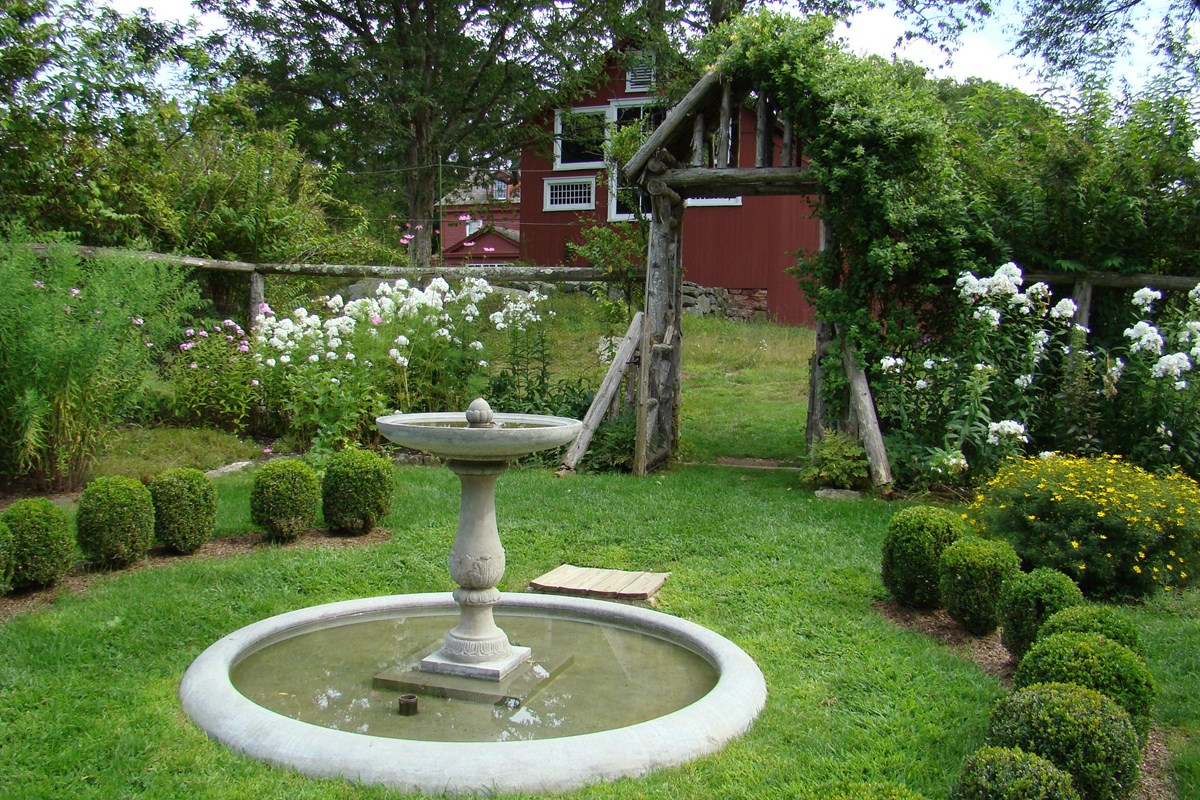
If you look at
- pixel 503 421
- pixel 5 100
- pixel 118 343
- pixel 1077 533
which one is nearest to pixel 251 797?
pixel 503 421

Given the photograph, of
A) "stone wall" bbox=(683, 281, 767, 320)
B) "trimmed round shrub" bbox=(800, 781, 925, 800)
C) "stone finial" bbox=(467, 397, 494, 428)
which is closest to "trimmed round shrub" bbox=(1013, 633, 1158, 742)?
"trimmed round shrub" bbox=(800, 781, 925, 800)

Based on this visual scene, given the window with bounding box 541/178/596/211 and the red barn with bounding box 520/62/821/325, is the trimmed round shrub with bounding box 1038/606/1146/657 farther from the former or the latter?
the window with bounding box 541/178/596/211

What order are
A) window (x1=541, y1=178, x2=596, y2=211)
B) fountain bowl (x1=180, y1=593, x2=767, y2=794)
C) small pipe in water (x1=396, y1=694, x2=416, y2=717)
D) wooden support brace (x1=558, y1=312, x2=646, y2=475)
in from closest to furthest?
1. fountain bowl (x1=180, y1=593, x2=767, y2=794)
2. small pipe in water (x1=396, y1=694, x2=416, y2=717)
3. wooden support brace (x1=558, y1=312, x2=646, y2=475)
4. window (x1=541, y1=178, x2=596, y2=211)

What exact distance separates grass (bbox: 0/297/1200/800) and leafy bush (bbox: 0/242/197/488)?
3.61ft

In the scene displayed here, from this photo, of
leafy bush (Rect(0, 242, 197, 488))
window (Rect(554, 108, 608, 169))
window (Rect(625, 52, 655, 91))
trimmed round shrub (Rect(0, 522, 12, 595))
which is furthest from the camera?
window (Rect(554, 108, 608, 169))

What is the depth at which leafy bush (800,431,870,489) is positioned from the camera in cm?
860

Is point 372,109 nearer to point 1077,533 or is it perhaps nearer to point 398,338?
point 398,338

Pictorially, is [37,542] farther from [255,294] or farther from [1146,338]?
[1146,338]

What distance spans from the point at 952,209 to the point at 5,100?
32.3 ft

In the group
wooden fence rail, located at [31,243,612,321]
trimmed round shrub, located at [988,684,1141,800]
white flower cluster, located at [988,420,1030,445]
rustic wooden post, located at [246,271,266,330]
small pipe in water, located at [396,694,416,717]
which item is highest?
wooden fence rail, located at [31,243,612,321]

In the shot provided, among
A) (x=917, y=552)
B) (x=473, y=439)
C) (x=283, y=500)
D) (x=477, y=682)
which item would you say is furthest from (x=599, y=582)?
(x=283, y=500)

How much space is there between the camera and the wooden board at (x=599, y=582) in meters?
5.79

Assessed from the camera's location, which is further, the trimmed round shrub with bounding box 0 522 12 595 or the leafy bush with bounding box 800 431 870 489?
the leafy bush with bounding box 800 431 870 489

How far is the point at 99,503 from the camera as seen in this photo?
5.95 meters
